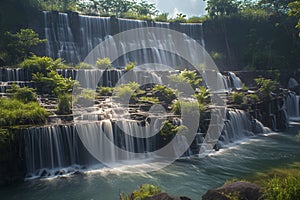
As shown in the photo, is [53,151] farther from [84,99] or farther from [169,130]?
[169,130]

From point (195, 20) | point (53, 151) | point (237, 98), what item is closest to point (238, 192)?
point (53, 151)

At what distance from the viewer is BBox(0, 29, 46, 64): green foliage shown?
2478cm

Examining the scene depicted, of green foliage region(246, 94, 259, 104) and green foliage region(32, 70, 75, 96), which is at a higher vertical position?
green foliage region(32, 70, 75, 96)

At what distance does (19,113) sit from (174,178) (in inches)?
300

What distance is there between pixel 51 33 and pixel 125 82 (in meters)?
11.8

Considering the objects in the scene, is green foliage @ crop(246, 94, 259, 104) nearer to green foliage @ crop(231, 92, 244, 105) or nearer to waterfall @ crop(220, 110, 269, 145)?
green foliage @ crop(231, 92, 244, 105)

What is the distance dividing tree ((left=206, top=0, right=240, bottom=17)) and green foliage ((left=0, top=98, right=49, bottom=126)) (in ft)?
108

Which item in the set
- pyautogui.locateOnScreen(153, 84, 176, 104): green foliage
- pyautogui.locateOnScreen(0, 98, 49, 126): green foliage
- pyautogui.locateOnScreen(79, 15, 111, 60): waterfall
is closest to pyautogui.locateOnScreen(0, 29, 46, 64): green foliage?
pyautogui.locateOnScreen(79, 15, 111, 60): waterfall

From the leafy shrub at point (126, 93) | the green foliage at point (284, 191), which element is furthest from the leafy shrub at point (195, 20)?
the green foliage at point (284, 191)

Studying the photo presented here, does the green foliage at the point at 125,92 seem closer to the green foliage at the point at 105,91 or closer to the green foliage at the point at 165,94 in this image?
the green foliage at the point at 105,91

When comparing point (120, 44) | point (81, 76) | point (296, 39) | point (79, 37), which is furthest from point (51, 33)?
point (296, 39)

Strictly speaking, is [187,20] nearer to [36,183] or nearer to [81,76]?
[81,76]

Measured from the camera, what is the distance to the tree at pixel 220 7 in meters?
42.7

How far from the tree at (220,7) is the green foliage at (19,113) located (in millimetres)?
32987
